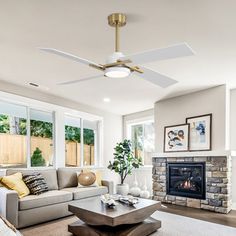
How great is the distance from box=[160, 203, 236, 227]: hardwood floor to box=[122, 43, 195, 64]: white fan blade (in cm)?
315

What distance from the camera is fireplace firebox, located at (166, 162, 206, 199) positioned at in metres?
4.97

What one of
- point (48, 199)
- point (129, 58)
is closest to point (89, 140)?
point (48, 199)

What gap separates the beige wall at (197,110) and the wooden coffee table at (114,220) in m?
2.18

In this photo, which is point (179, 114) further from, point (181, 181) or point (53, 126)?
point (53, 126)

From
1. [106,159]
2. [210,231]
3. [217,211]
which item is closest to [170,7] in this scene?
[210,231]

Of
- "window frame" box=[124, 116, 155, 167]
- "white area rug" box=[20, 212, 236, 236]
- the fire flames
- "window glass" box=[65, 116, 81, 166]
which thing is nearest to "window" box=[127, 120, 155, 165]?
"window frame" box=[124, 116, 155, 167]

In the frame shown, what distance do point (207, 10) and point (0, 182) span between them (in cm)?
384

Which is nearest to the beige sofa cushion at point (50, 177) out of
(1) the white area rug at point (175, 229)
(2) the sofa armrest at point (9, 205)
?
(1) the white area rug at point (175, 229)

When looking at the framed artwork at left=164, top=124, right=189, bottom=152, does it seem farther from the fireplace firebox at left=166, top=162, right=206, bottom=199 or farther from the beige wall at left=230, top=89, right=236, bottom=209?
the beige wall at left=230, top=89, right=236, bottom=209

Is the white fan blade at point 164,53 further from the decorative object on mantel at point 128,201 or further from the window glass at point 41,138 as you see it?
the window glass at point 41,138

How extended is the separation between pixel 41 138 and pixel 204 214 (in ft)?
12.2

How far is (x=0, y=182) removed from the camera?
3.87 meters

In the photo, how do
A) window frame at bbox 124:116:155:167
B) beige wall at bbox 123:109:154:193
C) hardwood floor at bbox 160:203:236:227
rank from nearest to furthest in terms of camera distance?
hardwood floor at bbox 160:203:236:227
beige wall at bbox 123:109:154:193
window frame at bbox 124:116:155:167

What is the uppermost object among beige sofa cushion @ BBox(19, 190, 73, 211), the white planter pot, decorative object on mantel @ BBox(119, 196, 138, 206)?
decorative object on mantel @ BBox(119, 196, 138, 206)
